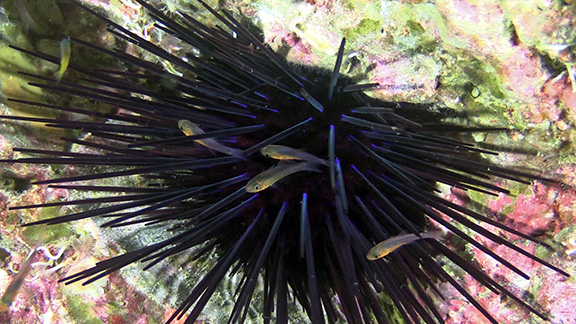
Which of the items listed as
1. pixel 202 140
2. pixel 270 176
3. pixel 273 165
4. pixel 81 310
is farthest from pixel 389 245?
pixel 81 310

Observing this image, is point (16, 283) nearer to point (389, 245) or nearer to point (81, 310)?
point (81, 310)

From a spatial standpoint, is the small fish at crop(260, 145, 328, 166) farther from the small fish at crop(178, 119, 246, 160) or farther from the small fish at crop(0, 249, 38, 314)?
the small fish at crop(0, 249, 38, 314)

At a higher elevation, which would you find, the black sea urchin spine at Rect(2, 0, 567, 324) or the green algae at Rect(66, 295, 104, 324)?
the black sea urchin spine at Rect(2, 0, 567, 324)

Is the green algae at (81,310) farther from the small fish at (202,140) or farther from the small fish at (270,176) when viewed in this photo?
the small fish at (270,176)

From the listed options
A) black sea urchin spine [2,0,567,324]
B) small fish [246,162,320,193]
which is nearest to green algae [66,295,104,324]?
black sea urchin spine [2,0,567,324]

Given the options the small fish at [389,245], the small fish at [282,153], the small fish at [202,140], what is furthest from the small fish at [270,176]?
the small fish at [389,245]

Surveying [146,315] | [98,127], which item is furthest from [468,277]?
[146,315]

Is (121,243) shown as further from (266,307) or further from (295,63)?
(295,63)
